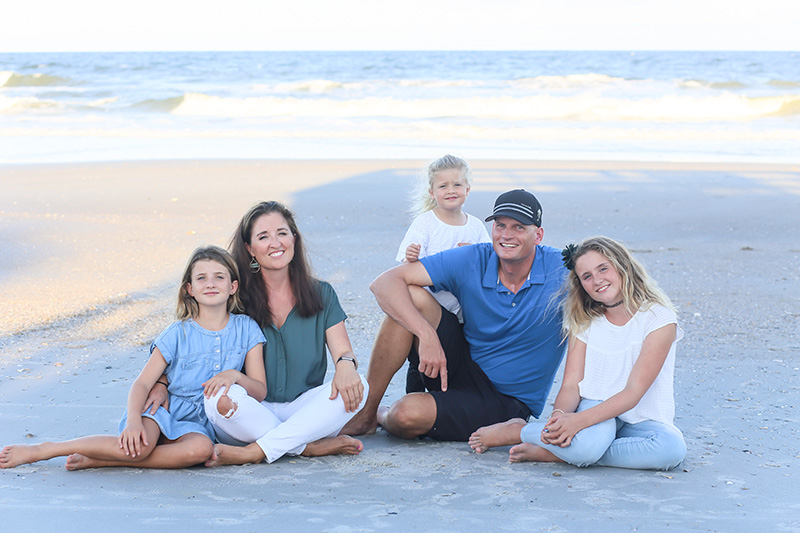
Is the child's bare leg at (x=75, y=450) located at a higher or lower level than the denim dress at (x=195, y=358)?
lower

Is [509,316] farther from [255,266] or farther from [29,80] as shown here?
[29,80]

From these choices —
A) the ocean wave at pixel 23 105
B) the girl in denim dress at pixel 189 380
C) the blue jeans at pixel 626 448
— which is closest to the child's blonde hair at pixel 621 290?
the blue jeans at pixel 626 448

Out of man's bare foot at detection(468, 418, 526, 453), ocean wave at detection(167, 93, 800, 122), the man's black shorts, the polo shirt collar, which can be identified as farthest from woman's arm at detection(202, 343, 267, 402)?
ocean wave at detection(167, 93, 800, 122)

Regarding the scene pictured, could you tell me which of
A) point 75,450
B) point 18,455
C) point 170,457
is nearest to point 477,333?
point 170,457

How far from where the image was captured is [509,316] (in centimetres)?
353

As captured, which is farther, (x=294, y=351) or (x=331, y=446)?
(x=294, y=351)

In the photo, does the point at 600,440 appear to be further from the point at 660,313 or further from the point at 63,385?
the point at 63,385

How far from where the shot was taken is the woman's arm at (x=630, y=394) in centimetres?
312

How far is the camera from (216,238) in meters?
7.79

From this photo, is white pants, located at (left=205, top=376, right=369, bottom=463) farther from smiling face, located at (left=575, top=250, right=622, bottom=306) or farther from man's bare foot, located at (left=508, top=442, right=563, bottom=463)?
smiling face, located at (left=575, top=250, right=622, bottom=306)

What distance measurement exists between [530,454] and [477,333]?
25.2 inches

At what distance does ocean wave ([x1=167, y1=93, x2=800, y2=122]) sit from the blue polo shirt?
1789 centimetres

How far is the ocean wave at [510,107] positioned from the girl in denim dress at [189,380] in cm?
1833

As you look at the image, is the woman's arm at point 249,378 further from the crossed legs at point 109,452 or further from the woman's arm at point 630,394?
the woman's arm at point 630,394
